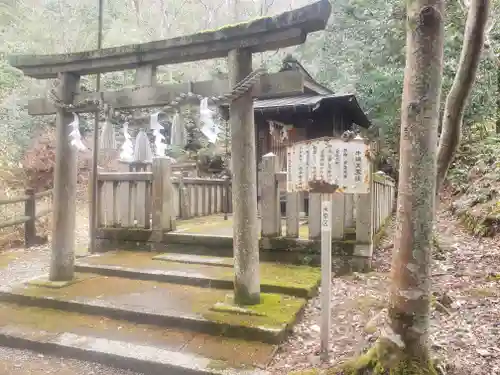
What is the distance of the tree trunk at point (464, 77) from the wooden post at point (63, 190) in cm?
546

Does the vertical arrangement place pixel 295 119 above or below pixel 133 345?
above

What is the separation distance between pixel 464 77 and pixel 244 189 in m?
3.49

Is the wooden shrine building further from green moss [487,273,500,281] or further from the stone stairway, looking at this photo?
green moss [487,273,500,281]

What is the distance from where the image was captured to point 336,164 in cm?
360

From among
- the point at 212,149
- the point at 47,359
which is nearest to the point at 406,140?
the point at 47,359

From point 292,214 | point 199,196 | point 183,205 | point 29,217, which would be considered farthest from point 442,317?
point 29,217

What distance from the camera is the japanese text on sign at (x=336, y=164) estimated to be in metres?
3.57

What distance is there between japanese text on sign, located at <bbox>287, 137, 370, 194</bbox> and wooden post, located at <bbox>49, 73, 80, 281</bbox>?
351 centimetres

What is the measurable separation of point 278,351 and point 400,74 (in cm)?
1228

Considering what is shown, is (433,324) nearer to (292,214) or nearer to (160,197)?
(292,214)

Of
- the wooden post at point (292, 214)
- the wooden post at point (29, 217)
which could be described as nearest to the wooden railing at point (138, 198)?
the wooden post at point (292, 214)

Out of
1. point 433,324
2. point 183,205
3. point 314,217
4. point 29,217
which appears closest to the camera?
point 433,324

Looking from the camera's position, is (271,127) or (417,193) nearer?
(417,193)

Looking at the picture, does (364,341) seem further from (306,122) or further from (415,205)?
(306,122)
